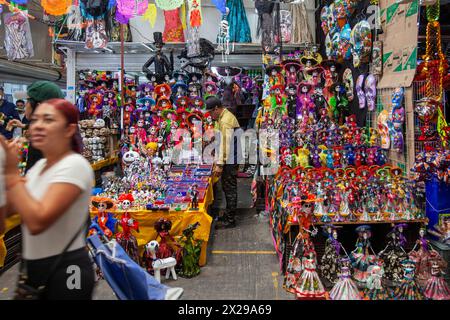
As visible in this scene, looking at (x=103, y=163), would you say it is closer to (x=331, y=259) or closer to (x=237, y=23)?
(x=237, y=23)

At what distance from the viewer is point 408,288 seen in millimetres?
2979

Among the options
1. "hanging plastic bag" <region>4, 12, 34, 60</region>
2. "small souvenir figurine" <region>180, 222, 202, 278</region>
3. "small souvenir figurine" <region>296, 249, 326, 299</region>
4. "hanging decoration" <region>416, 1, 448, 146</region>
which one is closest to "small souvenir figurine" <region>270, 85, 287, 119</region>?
"hanging decoration" <region>416, 1, 448, 146</region>

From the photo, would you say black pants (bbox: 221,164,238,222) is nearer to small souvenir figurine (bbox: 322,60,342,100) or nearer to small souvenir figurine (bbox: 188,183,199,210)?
small souvenir figurine (bbox: 188,183,199,210)

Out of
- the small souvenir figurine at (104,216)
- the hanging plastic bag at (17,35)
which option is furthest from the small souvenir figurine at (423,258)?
the hanging plastic bag at (17,35)

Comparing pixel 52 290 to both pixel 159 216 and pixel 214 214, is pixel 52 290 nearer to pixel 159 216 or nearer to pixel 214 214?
pixel 159 216

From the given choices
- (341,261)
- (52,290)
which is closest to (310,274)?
(341,261)

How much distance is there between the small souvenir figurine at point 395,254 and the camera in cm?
335

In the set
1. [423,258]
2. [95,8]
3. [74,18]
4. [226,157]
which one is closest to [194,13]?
[95,8]

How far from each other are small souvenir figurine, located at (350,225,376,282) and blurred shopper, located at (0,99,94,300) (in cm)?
236

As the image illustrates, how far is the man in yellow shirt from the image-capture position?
5.05 metres

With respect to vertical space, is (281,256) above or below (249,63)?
below

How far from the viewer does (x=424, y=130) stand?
3.88 metres

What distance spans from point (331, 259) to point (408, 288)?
0.62m

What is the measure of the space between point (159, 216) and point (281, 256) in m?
1.14
